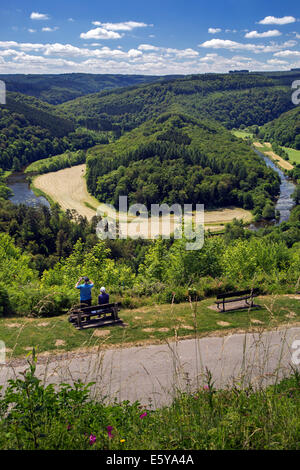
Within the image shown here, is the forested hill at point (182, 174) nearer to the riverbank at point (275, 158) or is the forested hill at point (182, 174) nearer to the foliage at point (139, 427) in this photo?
the riverbank at point (275, 158)

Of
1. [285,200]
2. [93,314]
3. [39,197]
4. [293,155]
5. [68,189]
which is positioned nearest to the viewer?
[93,314]

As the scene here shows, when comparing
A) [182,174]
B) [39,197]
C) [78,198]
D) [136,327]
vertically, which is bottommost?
[78,198]

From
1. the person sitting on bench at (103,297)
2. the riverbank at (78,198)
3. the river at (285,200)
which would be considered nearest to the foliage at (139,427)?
the person sitting on bench at (103,297)

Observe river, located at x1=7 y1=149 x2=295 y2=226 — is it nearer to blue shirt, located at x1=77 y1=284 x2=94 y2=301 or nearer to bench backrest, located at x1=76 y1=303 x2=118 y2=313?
blue shirt, located at x1=77 y1=284 x2=94 y2=301

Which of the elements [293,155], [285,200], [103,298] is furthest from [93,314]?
[293,155]

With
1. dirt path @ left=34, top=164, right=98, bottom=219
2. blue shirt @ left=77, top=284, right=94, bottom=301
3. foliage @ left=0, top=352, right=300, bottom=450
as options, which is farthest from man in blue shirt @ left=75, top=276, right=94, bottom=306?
dirt path @ left=34, top=164, right=98, bottom=219

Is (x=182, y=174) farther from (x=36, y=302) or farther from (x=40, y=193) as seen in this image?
(x=36, y=302)
